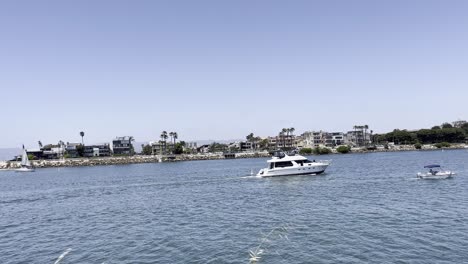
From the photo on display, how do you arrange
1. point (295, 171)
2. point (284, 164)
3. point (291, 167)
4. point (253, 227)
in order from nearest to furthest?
1. point (253, 227)
2. point (291, 167)
3. point (295, 171)
4. point (284, 164)

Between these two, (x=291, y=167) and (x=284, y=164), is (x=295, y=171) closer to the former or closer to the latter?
(x=291, y=167)

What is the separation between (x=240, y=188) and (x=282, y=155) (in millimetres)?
21743

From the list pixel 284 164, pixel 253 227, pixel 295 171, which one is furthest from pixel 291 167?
pixel 253 227

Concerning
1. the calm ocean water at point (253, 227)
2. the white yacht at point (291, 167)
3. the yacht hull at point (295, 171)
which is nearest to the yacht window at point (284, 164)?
the white yacht at point (291, 167)

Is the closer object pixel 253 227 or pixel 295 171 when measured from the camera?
pixel 253 227

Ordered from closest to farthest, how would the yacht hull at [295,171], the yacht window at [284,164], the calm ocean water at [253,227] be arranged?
1. the calm ocean water at [253,227]
2. the yacht hull at [295,171]
3. the yacht window at [284,164]

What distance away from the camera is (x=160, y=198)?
58656mm

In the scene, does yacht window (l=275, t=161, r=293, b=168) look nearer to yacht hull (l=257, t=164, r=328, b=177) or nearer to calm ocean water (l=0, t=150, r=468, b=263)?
yacht hull (l=257, t=164, r=328, b=177)

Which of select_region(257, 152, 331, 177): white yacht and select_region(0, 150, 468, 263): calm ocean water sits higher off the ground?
select_region(257, 152, 331, 177): white yacht

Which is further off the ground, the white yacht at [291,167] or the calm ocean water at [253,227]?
the white yacht at [291,167]

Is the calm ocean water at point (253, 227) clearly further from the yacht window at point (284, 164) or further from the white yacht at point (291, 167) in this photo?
the yacht window at point (284, 164)

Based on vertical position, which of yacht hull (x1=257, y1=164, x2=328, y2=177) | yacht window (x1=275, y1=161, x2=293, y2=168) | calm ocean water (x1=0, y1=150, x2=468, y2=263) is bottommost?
calm ocean water (x1=0, y1=150, x2=468, y2=263)

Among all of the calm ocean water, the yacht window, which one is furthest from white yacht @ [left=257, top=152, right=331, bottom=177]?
the calm ocean water

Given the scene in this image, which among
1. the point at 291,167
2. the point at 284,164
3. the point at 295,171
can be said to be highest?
the point at 284,164
